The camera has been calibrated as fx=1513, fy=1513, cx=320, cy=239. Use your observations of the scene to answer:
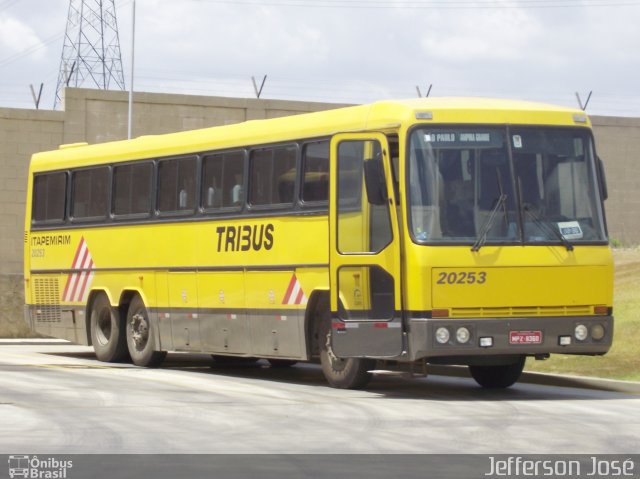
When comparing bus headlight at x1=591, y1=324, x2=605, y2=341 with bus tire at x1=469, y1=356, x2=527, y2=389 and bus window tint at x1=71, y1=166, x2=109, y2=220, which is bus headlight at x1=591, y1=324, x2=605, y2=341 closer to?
bus tire at x1=469, y1=356, x2=527, y2=389

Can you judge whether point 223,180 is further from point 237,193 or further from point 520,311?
point 520,311

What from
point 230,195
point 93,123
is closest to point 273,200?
point 230,195

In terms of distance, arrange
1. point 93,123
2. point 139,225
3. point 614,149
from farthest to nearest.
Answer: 1. point 614,149
2. point 93,123
3. point 139,225

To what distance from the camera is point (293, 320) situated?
19.0 m

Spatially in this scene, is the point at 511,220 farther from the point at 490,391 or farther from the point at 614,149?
the point at 614,149

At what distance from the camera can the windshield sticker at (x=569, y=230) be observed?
17375 mm

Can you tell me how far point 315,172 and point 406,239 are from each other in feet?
6.90

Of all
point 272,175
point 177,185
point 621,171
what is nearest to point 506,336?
point 272,175

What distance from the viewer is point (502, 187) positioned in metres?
17.1

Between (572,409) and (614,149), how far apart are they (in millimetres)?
36899

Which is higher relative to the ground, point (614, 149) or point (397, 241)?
point (614, 149)

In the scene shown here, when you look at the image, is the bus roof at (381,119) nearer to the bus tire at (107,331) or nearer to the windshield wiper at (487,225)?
the windshield wiper at (487,225)
